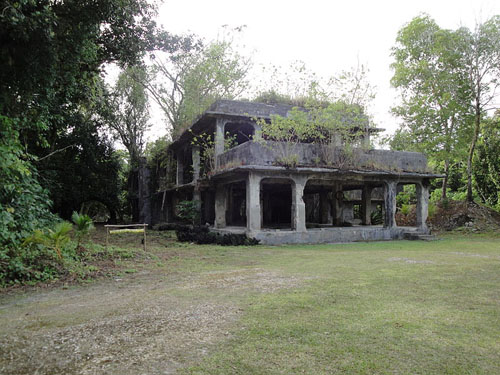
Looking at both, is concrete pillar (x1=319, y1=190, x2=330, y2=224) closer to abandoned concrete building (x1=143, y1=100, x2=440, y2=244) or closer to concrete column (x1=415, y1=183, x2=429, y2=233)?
abandoned concrete building (x1=143, y1=100, x2=440, y2=244)

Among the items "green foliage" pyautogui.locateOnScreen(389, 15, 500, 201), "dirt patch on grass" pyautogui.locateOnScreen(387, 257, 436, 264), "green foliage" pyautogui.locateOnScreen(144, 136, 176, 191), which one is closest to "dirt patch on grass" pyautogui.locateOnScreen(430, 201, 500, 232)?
"green foliage" pyautogui.locateOnScreen(389, 15, 500, 201)

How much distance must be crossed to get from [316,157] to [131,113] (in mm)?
18508

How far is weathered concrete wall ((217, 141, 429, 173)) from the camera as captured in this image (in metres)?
13.4

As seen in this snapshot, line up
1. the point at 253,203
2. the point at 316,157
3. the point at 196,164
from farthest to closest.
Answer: the point at 196,164
the point at 316,157
the point at 253,203

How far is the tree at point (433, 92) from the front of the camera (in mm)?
20312

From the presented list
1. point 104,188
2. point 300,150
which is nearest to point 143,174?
point 104,188

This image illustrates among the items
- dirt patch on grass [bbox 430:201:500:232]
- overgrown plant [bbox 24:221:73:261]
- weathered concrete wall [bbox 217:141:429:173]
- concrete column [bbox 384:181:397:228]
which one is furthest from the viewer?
dirt patch on grass [bbox 430:201:500:232]

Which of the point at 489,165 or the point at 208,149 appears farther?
the point at 489,165

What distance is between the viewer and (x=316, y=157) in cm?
1448

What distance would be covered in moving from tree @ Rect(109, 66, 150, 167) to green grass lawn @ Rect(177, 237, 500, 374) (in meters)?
23.8

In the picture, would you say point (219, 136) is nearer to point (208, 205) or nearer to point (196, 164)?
point (196, 164)

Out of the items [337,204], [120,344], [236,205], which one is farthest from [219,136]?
[120,344]

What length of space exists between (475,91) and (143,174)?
21.6 m

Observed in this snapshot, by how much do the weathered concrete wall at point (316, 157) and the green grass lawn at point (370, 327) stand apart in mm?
6820
